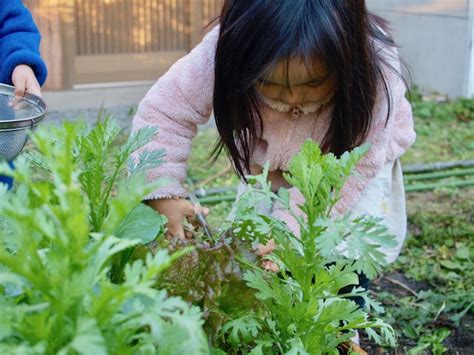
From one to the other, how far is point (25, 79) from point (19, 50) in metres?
0.18

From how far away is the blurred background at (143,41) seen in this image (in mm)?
5699

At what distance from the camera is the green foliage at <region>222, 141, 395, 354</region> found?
1091 millimetres

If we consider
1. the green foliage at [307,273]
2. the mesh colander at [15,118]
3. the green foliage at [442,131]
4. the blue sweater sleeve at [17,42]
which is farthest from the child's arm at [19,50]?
the green foliage at [442,131]

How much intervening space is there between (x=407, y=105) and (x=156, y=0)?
13.2ft

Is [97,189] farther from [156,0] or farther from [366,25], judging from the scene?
[156,0]

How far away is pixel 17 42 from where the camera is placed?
245 cm

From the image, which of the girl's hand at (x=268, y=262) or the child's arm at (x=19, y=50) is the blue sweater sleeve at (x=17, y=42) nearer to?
the child's arm at (x=19, y=50)

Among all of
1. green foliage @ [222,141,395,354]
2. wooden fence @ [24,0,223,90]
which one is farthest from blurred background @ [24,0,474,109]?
green foliage @ [222,141,395,354]

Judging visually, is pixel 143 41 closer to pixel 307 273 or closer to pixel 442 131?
pixel 442 131

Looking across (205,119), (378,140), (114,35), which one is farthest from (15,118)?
(114,35)

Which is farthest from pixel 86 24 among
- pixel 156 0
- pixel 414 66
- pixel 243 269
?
pixel 243 269

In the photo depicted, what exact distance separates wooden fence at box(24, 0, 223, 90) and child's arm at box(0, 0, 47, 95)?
121 inches

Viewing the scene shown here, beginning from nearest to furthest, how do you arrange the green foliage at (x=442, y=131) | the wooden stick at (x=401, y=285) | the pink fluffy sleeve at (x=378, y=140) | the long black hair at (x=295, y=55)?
the long black hair at (x=295, y=55)
the pink fluffy sleeve at (x=378, y=140)
the wooden stick at (x=401, y=285)
the green foliage at (x=442, y=131)

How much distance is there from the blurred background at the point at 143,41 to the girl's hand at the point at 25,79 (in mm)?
3234
